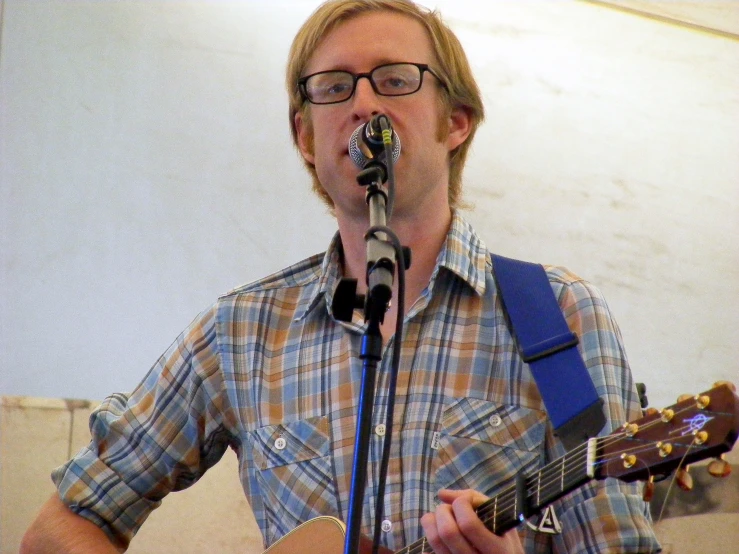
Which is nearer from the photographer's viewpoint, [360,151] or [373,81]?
[360,151]

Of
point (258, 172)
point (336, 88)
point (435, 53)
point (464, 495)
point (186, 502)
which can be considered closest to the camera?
point (464, 495)

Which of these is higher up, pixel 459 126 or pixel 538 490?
pixel 459 126

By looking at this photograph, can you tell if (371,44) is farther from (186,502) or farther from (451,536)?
(186,502)

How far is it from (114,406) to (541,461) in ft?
3.73

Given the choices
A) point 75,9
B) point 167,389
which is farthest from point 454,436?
point 75,9

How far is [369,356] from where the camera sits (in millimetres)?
1452

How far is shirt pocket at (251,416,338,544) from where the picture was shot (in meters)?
2.16

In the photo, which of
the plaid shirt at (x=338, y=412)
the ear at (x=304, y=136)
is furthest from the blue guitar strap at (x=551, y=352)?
the ear at (x=304, y=136)

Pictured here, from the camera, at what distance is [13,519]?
3.28 m

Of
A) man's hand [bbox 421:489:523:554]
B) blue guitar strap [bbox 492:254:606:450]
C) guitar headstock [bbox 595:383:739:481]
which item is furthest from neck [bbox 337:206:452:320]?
guitar headstock [bbox 595:383:739:481]

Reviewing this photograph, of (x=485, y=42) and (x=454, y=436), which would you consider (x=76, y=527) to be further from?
(x=485, y=42)

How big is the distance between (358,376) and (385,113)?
2.01ft

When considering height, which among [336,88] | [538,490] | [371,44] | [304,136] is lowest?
[538,490]

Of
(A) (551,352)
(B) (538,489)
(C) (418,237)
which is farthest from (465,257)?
(B) (538,489)
